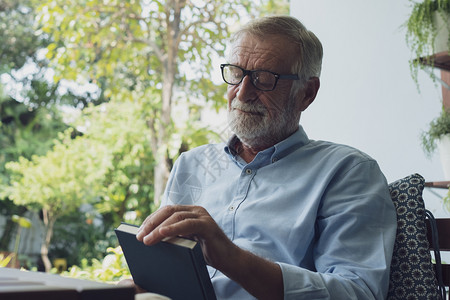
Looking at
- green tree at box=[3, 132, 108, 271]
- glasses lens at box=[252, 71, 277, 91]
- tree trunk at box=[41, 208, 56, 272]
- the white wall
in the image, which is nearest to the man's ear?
glasses lens at box=[252, 71, 277, 91]

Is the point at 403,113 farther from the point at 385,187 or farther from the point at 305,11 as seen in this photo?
the point at 385,187

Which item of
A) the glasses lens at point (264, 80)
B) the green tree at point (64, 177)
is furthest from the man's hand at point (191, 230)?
the green tree at point (64, 177)

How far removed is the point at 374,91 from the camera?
98.8 inches

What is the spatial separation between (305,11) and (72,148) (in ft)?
16.1

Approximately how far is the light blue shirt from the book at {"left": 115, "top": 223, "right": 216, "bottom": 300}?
0.19m

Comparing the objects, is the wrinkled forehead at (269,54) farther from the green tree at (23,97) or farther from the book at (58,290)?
the green tree at (23,97)

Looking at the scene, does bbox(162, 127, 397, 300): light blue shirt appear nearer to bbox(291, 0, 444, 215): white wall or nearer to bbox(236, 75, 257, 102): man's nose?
bbox(236, 75, 257, 102): man's nose

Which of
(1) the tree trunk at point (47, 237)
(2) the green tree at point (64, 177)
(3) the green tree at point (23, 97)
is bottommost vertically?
(1) the tree trunk at point (47, 237)

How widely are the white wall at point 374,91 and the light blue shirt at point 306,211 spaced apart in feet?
4.03

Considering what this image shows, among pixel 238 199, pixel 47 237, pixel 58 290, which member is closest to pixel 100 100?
pixel 47 237

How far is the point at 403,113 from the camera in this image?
237 cm

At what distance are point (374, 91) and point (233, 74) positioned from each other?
1.43 m

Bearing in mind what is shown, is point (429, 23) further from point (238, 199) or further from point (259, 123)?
point (238, 199)

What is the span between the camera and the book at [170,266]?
746mm
